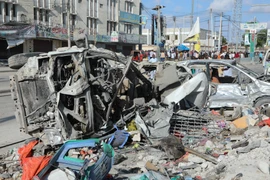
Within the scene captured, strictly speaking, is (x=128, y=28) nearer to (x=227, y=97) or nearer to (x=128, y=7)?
(x=128, y=7)

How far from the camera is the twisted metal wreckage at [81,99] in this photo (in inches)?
231

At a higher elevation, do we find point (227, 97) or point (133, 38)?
point (133, 38)

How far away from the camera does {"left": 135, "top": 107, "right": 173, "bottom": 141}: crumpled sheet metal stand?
6.46 meters

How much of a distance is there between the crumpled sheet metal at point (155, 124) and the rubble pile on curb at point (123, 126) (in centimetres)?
2

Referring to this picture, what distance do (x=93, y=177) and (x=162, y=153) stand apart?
2.41m

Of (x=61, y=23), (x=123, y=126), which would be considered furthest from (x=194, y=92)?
(x=61, y=23)

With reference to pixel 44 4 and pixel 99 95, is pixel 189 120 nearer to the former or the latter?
pixel 99 95

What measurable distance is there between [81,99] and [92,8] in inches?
1675

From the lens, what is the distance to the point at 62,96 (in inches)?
233

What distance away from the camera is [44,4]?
38.5 m

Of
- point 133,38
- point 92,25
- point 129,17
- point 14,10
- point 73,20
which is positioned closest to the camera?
point 14,10

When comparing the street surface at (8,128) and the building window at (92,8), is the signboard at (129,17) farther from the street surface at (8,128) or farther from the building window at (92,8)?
the street surface at (8,128)

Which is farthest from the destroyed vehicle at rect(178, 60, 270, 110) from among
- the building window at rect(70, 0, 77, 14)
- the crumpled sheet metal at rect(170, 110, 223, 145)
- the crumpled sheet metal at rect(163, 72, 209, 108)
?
the building window at rect(70, 0, 77, 14)

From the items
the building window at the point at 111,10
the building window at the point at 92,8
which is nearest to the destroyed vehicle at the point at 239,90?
the building window at the point at 92,8
